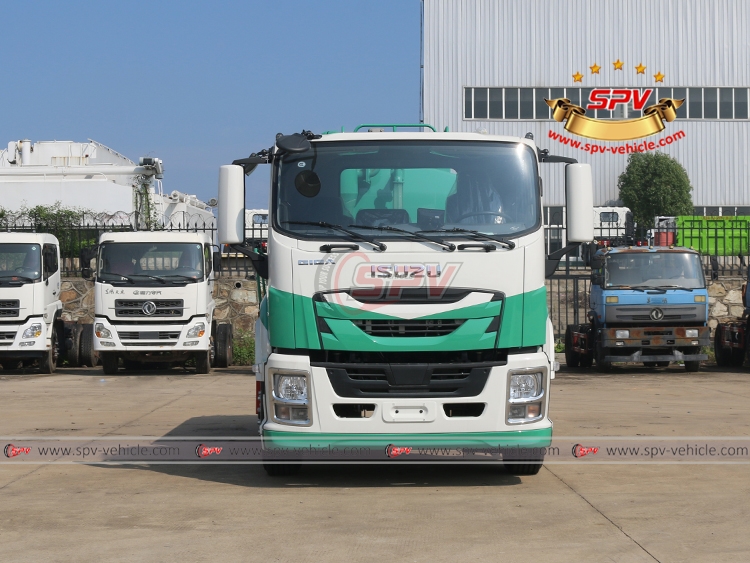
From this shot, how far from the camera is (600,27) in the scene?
49.8m

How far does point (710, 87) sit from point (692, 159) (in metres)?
3.38

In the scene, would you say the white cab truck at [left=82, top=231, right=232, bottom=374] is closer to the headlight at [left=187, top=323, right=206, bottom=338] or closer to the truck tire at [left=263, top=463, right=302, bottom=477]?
the headlight at [left=187, top=323, right=206, bottom=338]

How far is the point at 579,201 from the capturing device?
8492 mm

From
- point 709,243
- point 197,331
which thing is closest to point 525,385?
point 197,331

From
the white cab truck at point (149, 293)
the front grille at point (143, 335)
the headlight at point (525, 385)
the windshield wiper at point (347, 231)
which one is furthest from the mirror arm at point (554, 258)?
the front grille at point (143, 335)

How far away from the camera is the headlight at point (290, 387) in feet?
26.4

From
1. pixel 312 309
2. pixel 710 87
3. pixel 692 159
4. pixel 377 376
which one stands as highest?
pixel 710 87

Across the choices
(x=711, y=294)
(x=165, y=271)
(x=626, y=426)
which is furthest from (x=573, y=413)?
(x=711, y=294)

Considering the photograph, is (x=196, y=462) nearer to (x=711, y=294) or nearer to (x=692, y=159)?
(x=711, y=294)

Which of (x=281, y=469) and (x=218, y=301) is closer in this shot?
(x=281, y=469)

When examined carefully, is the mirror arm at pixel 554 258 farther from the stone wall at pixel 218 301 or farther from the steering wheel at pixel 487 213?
the stone wall at pixel 218 301

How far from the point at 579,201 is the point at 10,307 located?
48.1 ft

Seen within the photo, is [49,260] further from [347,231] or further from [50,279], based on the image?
[347,231]

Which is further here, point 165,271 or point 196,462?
point 165,271
